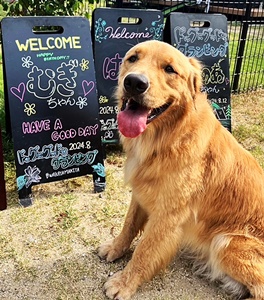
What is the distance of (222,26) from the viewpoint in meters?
4.65

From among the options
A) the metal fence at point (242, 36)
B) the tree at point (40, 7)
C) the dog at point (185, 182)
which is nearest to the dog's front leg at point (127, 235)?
the dog at point (185, 182)

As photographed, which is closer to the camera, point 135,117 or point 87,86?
point 135,117

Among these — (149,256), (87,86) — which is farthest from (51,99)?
(149,256)

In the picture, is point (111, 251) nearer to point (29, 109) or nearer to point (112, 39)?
point (29, 109)

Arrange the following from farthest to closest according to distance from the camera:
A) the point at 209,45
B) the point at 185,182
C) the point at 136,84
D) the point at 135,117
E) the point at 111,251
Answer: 1. the point at 209,45
2. the point at 111,251
3. the point at 185,182
4. the point at 135,117
5. the point at 136,84

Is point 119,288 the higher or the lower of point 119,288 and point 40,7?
A: the lower

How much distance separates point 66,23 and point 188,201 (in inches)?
78.3

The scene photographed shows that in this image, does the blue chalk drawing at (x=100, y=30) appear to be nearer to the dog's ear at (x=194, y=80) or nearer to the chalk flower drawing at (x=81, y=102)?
the chalk flower drawing at (x=81, y=102)

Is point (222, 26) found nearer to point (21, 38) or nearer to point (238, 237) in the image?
point (21, 38)

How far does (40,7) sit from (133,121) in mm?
2502

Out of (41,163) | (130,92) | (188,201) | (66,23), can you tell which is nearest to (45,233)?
(41,163)

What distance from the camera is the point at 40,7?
13.8 feet

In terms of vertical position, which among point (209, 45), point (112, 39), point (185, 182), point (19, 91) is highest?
point (112, 39)

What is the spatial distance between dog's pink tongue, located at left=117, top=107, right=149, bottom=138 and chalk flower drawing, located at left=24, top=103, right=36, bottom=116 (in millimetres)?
1211
